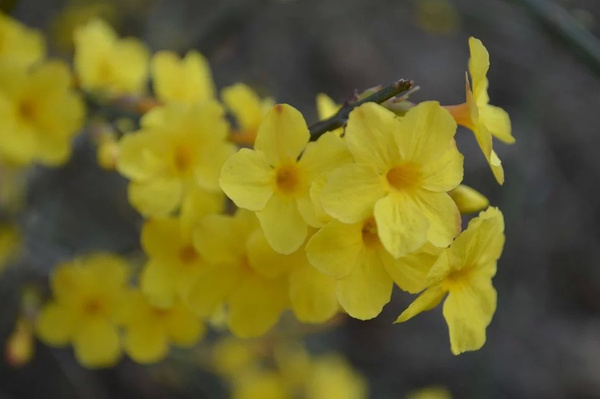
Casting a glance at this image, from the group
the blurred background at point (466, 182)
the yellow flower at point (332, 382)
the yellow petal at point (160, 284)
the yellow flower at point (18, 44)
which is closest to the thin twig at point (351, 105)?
the yellow petal at point (160, 284)

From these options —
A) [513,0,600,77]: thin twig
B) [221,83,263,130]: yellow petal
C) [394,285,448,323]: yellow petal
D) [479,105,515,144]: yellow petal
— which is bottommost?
[221,83,263,130]: yellow petal

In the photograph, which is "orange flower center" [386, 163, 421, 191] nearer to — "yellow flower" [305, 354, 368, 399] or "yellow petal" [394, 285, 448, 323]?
"yellow petal" [394, 285, 448, 323]

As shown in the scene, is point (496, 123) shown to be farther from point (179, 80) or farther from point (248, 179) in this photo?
point (179, 80)

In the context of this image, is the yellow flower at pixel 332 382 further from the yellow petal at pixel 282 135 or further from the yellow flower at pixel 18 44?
the yellow petal at pixel 282 135

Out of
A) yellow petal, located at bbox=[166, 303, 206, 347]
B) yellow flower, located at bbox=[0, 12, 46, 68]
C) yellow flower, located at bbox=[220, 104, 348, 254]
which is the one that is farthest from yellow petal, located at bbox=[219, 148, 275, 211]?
yellow flower, located at bbox=[0, 12, 46, 68]

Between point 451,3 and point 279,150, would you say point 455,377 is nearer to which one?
point 451,3

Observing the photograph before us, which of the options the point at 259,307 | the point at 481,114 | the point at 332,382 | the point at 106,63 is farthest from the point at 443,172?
the point at 332,382

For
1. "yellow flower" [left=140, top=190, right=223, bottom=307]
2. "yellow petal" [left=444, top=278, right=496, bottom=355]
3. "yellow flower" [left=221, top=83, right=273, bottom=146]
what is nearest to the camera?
"yellow petal" [left=444, top=278, right=496, bottom=355]
